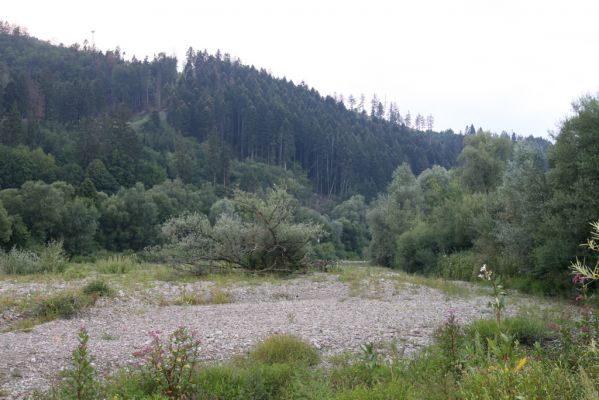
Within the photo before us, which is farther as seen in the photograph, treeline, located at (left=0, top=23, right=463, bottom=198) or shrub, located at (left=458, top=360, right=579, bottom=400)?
treeline, located at (left=0, top=23, right=463, bottom=198)

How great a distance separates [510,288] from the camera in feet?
66.7


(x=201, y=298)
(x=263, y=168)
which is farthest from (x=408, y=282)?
(x=263, y=168)

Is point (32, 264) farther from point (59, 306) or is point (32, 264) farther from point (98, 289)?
point (59, 306)

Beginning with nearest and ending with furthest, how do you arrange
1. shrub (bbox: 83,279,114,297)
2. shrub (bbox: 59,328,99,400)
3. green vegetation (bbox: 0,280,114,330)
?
shrub (bbox: 59,328,99,400) → green vegetation (bbox: 0,280,114,330) → shrub (bbox: 83,279,114,297)

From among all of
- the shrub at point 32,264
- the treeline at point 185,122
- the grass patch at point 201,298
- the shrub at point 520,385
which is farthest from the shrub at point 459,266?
the treeline at point 185,122

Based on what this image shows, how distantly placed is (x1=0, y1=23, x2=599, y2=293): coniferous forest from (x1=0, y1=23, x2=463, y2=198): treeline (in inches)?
15.9

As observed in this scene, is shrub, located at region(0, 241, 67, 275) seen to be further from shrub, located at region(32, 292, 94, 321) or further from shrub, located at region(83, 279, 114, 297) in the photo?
shrub, located at region(32, 292, 94, 321)

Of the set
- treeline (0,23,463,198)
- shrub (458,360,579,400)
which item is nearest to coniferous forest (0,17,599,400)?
shrub (458,360,579,400)

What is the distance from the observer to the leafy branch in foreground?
22219 millimetres

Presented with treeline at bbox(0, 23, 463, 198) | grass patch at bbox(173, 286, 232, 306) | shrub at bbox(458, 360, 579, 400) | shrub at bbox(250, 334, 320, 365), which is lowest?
grass patch at bbox(173, 286, 232, 306)

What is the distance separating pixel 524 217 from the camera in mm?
20062

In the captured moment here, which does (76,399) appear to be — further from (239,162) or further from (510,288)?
(239,162)

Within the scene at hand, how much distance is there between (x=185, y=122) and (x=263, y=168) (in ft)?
80.4

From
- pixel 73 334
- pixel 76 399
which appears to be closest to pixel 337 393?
pixel 76 399
